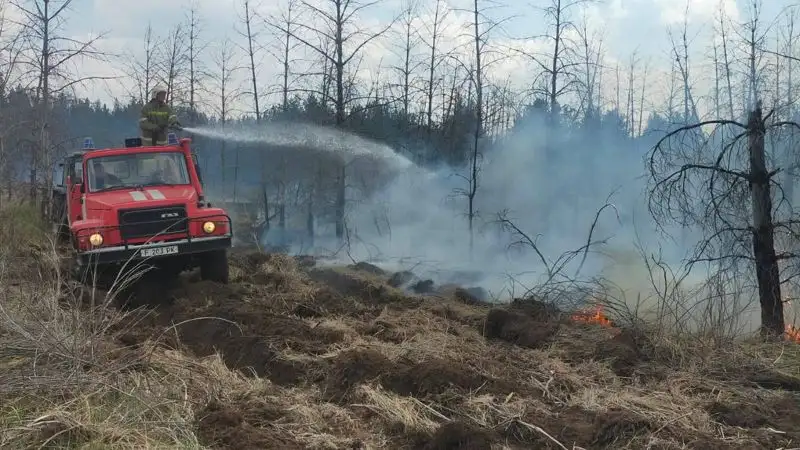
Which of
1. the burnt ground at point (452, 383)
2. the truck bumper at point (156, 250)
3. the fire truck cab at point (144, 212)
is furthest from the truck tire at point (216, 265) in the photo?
the burnt ground at point (452, 383)

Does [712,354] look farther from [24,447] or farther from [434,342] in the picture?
[24,447]

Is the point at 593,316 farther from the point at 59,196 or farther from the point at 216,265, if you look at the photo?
the point at 59,196

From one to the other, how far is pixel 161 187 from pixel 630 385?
732cm

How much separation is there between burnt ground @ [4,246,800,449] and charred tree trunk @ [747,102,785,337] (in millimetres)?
1907

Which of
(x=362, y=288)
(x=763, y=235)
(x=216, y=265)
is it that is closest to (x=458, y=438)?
(x=763, y=235)

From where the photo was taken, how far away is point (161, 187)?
10.2 meters

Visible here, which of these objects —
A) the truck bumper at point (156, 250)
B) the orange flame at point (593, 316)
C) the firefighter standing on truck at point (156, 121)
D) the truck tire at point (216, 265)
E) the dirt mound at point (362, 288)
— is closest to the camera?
the orange flame at point (593, 316)

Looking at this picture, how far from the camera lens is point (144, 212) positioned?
9.50 meters

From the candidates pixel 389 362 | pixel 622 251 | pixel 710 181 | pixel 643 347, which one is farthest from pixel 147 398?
pixel 622 251

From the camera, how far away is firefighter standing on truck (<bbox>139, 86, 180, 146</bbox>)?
11.5 meters

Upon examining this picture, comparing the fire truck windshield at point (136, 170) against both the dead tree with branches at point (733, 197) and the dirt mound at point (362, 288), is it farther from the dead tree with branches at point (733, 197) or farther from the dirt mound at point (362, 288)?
the dead tree with branches at point (733, 197)

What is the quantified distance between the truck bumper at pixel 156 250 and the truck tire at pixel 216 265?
19.6 inches

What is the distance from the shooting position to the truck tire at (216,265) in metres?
10.4

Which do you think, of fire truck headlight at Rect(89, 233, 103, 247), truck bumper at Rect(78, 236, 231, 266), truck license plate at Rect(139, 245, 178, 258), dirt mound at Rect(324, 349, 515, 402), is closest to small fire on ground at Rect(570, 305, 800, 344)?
dirt mound at Rect(324, 349, 515, 402)
